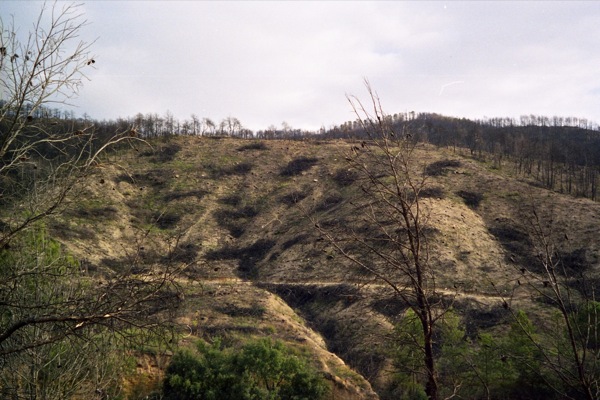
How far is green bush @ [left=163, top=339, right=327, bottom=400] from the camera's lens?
73.3 feet

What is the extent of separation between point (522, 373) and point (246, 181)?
212 ft

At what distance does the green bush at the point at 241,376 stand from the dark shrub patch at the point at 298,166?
64.6m

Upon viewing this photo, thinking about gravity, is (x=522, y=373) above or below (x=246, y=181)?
below

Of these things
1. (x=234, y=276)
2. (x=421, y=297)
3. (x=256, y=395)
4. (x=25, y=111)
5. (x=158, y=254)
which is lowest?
(x=234, y=276)

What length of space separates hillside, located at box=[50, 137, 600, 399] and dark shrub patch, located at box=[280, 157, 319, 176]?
0.20m

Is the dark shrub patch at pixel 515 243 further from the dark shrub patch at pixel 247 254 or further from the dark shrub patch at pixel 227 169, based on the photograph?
the dark shrub patch at pixel 227 169

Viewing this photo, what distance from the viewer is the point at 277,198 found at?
79688 mm

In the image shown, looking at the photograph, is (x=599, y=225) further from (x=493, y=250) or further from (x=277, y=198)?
(x=277, y=198)

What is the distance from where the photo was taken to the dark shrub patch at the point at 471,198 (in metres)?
65.0

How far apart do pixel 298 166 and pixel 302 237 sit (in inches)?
1187

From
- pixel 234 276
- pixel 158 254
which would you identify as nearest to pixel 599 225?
pixel 234 276

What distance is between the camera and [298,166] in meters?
90.8

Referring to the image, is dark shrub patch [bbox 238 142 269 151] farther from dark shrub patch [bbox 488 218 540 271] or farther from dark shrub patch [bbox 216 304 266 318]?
dark shrub patch [bbox 216 304 266 318]

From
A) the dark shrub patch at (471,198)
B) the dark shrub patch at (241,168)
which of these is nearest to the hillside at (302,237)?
the dark shrub patch at (471,198)
